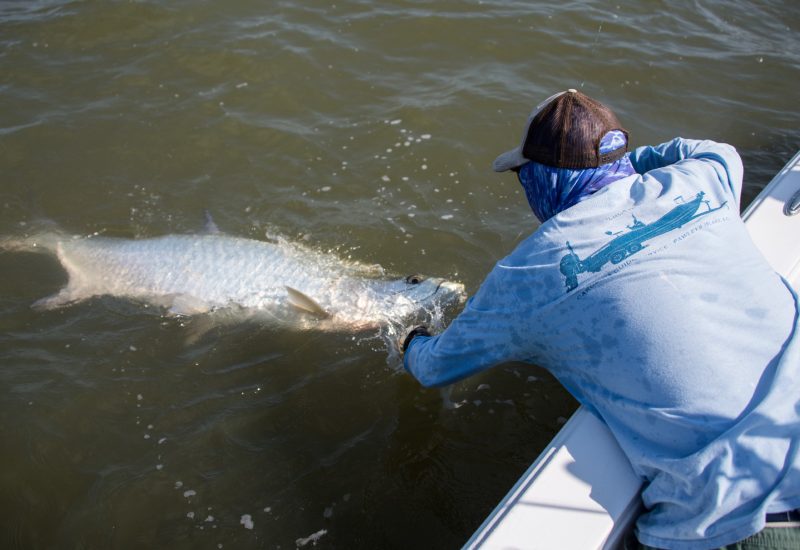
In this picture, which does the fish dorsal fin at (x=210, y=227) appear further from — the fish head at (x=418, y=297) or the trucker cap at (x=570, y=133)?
the trucker cap at (x=570, y=133)

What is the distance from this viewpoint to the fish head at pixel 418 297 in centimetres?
423

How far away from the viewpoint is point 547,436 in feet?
11.5

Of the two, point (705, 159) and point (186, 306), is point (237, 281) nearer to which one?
point (186, 306)

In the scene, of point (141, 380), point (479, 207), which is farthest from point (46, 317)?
point (479, 207)

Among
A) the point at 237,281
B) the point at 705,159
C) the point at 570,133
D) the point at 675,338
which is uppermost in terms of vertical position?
the point at 570,133

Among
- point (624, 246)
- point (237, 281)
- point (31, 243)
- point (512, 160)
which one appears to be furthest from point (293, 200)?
point (624, 246)

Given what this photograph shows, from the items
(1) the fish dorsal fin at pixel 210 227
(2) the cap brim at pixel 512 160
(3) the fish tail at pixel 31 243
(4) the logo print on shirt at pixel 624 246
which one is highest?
(2) the cap brim at pixel 512 160

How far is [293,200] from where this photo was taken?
202 inches

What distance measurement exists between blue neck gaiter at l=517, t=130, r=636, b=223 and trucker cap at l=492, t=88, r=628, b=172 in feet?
0.07

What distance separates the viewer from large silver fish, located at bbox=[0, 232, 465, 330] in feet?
14.0

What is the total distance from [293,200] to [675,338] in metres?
3.72

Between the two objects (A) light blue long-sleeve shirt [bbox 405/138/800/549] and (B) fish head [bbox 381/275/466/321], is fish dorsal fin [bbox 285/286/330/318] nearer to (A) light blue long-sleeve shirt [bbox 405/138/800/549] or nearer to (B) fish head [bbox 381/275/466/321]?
(B) fish head [bbox 381/275/466/321]

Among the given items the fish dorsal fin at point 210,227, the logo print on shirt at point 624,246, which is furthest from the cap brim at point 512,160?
the fish dorsal fin at point 210,227

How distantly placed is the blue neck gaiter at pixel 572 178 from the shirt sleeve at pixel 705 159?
1.06ft
